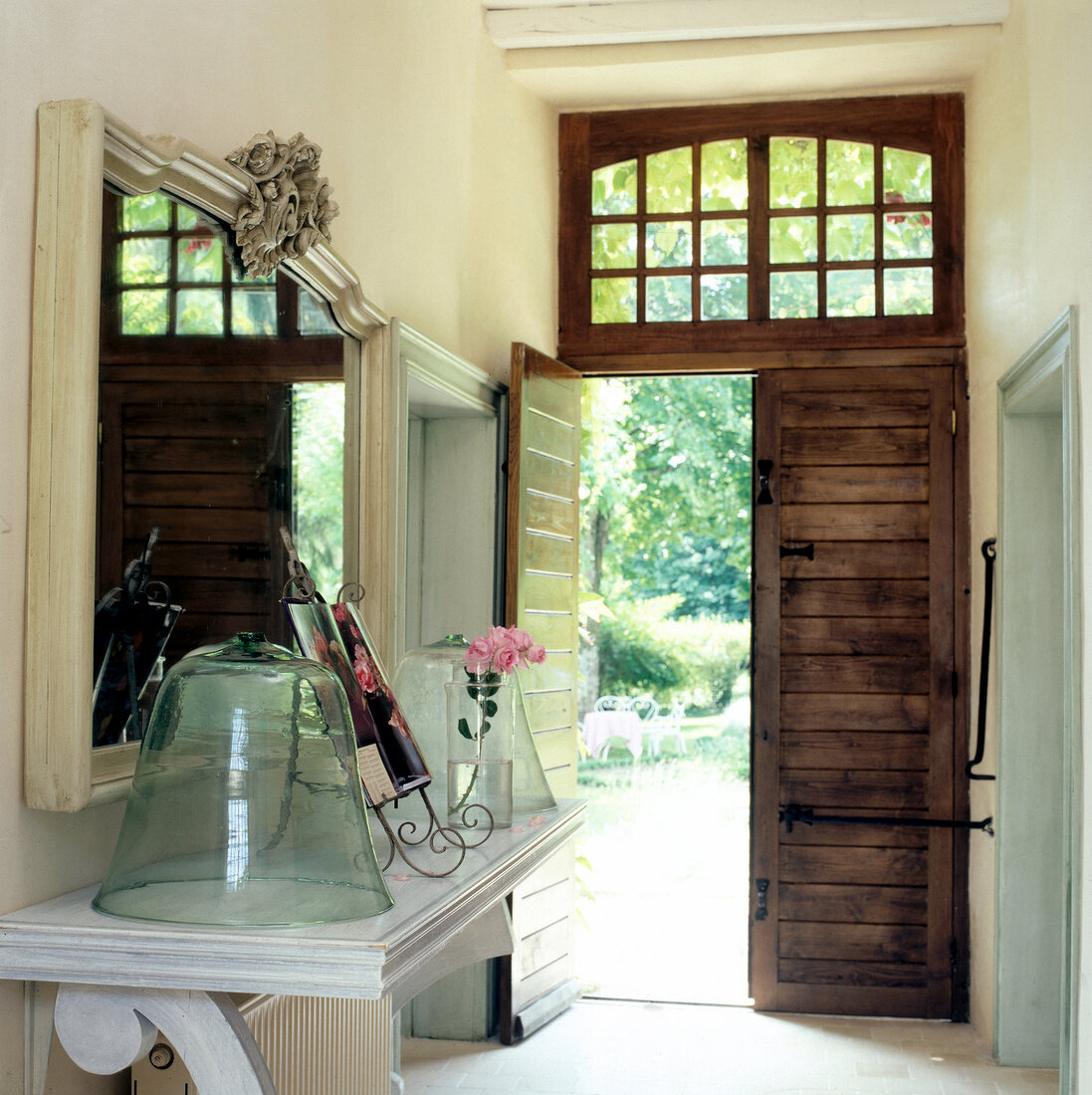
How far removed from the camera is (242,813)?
145 cm

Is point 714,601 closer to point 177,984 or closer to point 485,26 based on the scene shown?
point 485,26

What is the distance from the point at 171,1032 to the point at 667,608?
29.8ft

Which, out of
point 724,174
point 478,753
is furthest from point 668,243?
point 478,753

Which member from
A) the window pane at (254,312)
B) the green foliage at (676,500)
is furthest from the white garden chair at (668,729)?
the window pane at (254,312)

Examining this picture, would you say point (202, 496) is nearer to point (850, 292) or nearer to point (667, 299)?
point (667, 299)

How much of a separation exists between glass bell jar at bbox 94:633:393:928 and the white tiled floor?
2.17 m

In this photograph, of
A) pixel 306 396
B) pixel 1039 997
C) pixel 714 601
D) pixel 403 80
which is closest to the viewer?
pixel 306 396

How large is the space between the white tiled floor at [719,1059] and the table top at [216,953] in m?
2.18

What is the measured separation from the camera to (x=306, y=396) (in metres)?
2.26

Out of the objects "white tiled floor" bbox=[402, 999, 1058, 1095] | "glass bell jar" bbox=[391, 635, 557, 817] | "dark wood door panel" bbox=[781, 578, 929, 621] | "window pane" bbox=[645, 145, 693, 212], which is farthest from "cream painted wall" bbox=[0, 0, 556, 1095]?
"white tiled floor" bbox=[402, 999, 1058, 1095]

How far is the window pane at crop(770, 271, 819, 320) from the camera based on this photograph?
169 inches

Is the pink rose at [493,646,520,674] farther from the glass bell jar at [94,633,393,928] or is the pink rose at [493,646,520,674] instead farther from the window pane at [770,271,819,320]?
the window pane at [770,271,819,320]

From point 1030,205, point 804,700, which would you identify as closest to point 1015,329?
point 1030,205

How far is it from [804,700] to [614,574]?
6.34 m
